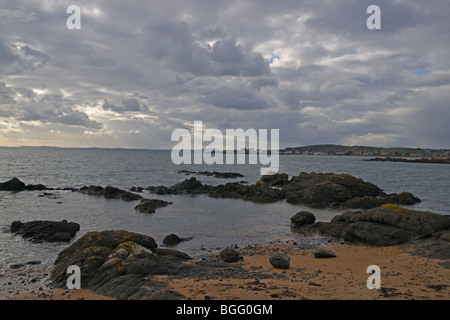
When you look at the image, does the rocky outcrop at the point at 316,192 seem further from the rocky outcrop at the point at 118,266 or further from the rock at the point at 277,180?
the rocky outcrop at the point at 118,266

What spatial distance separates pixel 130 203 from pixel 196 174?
46.3 m

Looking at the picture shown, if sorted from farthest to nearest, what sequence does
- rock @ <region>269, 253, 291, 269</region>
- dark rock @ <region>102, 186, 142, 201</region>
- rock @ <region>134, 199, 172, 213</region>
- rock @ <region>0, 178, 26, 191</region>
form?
rock @ <region>0, 178, 26, 191</region>, dark rock @ <region>102, 186, 142, 201</region>, rock @ <region>134, 199, 172, 213</region>, rock @ <region>269, 253, 291, 269</region>

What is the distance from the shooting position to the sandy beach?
32.3ft

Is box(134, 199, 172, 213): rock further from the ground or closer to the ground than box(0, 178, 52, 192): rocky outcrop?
closer to the ground

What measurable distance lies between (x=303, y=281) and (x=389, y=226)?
1107 cm

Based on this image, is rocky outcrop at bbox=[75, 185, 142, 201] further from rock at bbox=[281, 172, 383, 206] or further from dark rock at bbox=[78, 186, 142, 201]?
rock at bbox=[281, 172, 383, 206]

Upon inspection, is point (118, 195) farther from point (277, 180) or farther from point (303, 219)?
point (277, 180)

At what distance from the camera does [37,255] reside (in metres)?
16.7

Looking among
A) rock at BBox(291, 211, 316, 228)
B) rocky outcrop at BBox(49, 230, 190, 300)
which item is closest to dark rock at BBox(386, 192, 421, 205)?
rock at BBox(291, 211, 316, 228)

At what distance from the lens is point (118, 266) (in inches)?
472

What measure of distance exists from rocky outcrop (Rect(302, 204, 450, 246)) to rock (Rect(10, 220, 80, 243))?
1760 cm

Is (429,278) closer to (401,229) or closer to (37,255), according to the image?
(401,229)

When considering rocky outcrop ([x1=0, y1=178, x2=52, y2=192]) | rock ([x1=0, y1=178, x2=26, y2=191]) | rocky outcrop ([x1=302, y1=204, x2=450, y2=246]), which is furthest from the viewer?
rocky outcrop ([x1=0, y1=178, x2=52, y2=192])
